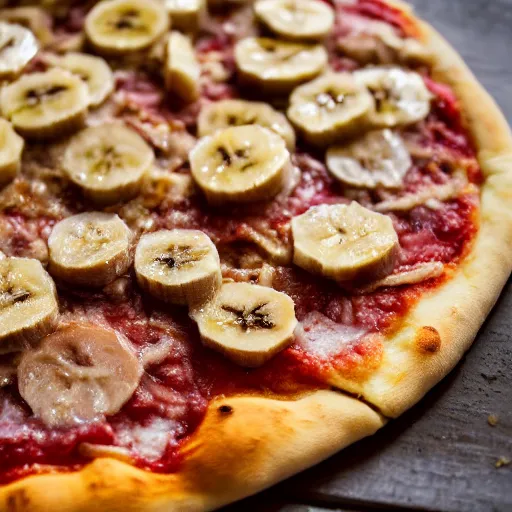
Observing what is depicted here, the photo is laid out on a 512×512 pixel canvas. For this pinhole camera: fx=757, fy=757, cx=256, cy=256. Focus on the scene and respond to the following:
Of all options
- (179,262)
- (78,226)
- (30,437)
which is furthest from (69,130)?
(30,437)

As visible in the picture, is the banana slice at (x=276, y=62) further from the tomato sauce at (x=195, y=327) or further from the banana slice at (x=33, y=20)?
the banana slice at (x=33, y=20)

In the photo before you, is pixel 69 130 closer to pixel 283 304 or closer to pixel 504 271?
pixel 283 304

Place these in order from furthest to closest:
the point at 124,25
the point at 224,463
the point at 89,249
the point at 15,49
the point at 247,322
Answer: the point at 124,25 → the point at 15,49 → the point at 89,249 → the point at 247,322 → the point at 224,463

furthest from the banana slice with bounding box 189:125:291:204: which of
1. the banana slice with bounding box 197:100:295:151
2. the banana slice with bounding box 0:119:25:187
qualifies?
the banana slice with bounding box 0:119:25:187

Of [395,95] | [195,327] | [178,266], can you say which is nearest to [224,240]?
[178,266]

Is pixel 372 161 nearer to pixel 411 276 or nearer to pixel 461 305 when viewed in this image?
pixel 411 276

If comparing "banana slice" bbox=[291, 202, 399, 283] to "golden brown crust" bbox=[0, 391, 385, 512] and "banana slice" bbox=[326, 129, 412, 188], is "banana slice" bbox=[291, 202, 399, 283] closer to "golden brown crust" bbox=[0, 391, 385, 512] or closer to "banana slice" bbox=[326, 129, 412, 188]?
"banana slice" bbox=[326, 129, 412, 188]
